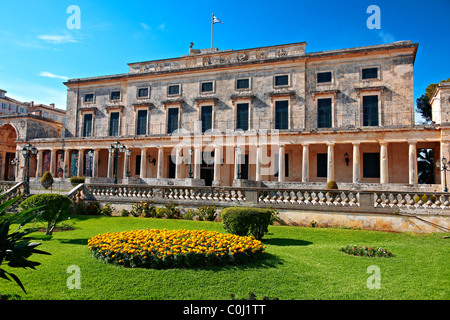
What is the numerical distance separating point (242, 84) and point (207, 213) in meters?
20.0

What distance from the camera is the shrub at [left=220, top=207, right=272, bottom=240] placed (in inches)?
392

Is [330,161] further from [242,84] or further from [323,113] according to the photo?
[242,84]

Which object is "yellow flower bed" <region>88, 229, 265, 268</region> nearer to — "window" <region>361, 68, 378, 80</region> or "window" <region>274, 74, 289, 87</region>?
"window" <region>274, 74, 289, 87</region>

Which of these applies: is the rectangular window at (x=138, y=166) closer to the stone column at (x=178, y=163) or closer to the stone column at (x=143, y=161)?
the stone column at (x=143, y=161)

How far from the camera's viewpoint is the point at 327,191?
45.4 ft

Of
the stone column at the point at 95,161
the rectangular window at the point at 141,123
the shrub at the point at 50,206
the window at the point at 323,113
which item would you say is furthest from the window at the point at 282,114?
the shrub at the point at 50,206

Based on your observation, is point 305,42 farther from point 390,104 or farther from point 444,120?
point 444,120

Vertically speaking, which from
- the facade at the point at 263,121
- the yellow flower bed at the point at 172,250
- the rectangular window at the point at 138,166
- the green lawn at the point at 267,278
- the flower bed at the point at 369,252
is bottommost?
the green lawn at the point at 267,278

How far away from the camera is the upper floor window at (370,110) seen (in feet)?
91.5

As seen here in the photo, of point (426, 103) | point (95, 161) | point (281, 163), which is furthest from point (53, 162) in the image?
point (426, 103)

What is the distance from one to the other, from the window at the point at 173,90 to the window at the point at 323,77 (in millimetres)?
14711
